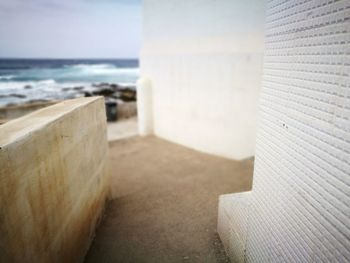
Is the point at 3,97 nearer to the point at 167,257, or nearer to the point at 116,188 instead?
the point at 116,188

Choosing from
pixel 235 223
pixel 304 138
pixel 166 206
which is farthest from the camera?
pixel 166 206

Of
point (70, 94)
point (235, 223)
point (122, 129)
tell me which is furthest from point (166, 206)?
point (70, 94)

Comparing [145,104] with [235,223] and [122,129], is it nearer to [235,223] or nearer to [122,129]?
[122,129]

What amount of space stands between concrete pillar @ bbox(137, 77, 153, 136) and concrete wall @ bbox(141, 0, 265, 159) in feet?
0.84

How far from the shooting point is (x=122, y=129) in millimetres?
14891

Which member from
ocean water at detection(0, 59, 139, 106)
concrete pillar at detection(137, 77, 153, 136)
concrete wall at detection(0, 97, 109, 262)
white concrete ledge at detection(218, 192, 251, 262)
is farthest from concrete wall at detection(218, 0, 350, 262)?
ocean water at detection(0, 59, 139, 106)

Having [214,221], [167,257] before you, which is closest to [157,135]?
[214,221]

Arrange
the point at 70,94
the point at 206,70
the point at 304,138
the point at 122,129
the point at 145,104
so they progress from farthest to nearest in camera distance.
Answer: the point at 70,94, the point at 122,129, the point at 145,104, the point at 206,70, the point at 304,138

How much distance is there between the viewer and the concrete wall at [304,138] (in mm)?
1891

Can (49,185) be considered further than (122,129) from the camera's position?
No

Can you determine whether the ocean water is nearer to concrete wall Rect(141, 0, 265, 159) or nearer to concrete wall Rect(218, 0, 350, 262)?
concrete wall Rect(141, 0, 265, 159)

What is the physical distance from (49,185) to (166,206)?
3578 mm

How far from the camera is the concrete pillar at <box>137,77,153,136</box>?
12.5m

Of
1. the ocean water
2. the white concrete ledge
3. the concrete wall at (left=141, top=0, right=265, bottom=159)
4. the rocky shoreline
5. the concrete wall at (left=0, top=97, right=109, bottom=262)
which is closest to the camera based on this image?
the concrete wall at (left=0, top=97, right=109, bottom=262)
